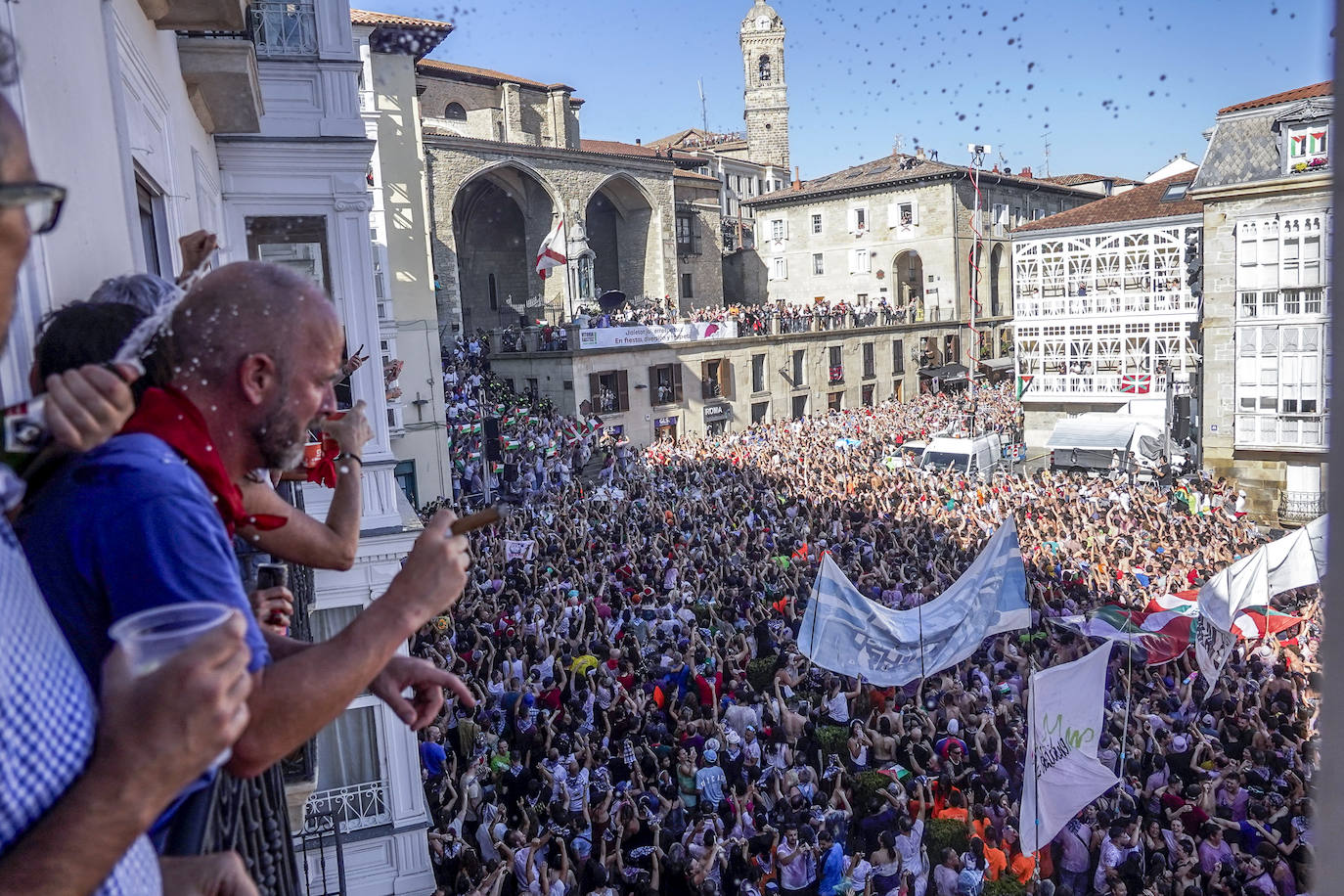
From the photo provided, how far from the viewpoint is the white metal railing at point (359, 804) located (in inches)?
355

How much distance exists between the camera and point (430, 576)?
5.40ft

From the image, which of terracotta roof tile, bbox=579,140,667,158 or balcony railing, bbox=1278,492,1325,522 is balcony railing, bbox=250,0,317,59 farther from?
terracotta roof tile, bbox=579,140,667,158

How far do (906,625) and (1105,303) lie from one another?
24531mm

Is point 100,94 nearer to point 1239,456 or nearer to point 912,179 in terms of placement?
point 1239,456

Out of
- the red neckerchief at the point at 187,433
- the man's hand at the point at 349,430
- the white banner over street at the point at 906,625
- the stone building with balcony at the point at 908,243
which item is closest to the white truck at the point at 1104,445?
the stone building with balcony at the point at 908,243

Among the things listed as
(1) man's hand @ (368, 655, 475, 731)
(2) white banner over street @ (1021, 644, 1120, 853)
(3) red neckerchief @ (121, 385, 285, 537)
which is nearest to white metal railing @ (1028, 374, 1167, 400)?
(2) white banner over street @ (1021, 644, 1120, 853)

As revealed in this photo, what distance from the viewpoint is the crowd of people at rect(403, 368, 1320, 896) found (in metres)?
7.41

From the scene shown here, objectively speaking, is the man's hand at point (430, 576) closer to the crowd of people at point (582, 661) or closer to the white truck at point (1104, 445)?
the crowd of people at point (582, 661)

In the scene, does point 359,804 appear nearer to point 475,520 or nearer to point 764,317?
point 475,520

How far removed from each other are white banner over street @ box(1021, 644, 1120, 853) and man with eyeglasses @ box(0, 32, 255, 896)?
23.2ft

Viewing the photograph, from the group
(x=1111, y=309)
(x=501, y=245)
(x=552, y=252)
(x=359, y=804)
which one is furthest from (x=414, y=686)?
(x=501, y=245)

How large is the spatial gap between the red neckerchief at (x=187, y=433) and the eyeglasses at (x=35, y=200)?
0.50m

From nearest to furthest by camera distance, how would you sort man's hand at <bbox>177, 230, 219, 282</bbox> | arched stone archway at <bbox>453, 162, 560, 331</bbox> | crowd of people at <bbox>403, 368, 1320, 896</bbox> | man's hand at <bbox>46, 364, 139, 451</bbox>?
man's hand at <bbox>46, 364, 139, 451</bbox> → man's hand at <bbox>177, 230, 219, 282</bbox> → crowd of people at <bbox>403, 368, 1320, 896</bbox> → arched stone archway at <bbox>453, 162, 560, 331</bbox>

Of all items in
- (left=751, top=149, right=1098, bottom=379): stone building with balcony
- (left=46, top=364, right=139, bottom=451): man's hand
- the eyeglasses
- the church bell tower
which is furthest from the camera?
the church bell tower
